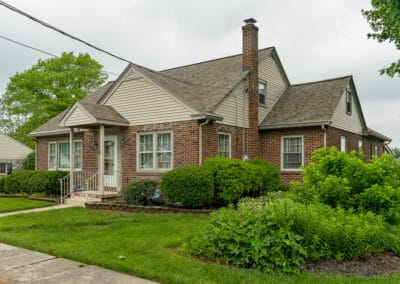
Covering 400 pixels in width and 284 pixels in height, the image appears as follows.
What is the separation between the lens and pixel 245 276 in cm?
461

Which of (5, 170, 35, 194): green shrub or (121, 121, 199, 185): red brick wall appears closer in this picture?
(121, 121, 199, 185): red brick wall

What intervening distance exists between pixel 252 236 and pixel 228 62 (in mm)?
12658

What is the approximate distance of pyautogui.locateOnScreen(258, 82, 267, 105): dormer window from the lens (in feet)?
52.8

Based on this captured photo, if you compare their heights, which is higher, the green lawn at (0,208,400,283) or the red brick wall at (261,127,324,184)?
the red brick wall at (261,127,324,184)

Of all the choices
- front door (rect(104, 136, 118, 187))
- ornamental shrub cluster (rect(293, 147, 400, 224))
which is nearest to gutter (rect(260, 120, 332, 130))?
ornamental shrub cluster (rect(293, 147, 400, 224))

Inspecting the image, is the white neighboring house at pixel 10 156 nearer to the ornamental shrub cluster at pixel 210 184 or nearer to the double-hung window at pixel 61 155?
the double-hung window at pixel 61 155

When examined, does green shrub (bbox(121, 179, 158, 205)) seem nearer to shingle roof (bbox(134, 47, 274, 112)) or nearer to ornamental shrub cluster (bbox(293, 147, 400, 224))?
shingle roof (bbox(134, 47, 274, 112))

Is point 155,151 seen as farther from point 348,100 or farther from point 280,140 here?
point 348,100

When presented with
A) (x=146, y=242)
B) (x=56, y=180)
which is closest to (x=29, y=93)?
(x=56, y=180)

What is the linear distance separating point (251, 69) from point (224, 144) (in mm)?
3586

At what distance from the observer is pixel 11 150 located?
29.3 meters

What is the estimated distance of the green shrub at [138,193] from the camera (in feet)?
38.9

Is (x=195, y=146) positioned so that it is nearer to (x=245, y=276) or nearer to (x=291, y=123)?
(x=291, y=123)

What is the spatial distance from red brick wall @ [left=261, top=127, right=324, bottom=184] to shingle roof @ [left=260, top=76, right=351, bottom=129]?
1.40 feet
